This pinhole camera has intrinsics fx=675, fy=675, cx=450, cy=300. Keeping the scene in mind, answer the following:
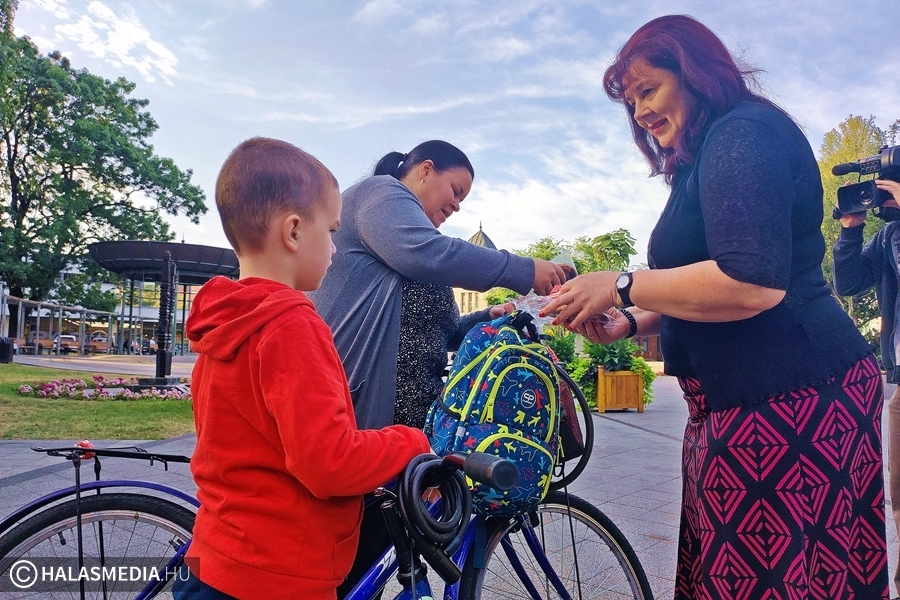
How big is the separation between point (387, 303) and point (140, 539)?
963mm

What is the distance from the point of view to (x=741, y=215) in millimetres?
1340

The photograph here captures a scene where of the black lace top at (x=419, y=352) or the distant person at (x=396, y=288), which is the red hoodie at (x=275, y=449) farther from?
the black lace top at (x=419, y=352)

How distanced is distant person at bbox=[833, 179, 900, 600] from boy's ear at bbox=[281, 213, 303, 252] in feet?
7.79

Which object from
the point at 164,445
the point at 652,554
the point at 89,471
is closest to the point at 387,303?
the point at 652,554

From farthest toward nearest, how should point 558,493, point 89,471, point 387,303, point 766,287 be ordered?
point 89,471 → point 558,493 → point 387,303 → point 766,287

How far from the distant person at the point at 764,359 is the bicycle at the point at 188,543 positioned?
1.36 ft

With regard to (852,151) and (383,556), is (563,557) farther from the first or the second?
(852,151)

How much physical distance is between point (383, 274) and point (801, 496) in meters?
1.14

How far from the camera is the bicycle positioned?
1.76 meters

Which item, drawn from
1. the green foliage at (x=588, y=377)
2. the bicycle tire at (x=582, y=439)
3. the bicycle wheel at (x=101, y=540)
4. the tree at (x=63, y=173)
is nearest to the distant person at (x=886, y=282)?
the bicycle tire at (x=582, y=439)

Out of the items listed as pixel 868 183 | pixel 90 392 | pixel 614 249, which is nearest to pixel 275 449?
pixel 868 183

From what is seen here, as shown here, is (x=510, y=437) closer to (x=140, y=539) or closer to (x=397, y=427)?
(x=397, y=427)

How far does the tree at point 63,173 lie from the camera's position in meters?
25.7

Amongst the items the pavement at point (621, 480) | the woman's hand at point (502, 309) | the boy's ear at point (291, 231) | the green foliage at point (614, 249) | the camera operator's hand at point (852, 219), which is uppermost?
the green foliage at point (614, 249)
